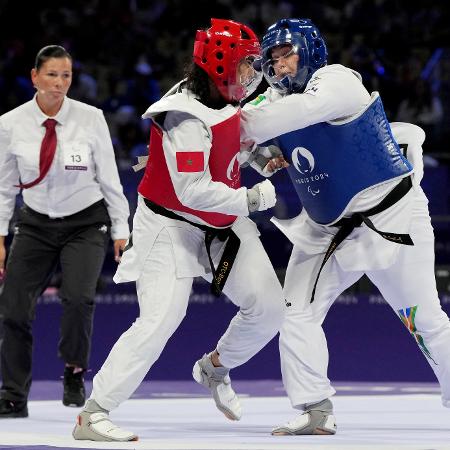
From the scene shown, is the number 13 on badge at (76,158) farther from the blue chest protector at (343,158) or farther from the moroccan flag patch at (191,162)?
the moroccan flag patch at (191,162)

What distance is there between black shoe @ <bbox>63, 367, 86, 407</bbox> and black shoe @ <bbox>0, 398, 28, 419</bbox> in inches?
20.4

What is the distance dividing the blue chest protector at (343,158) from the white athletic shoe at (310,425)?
93 centimetres

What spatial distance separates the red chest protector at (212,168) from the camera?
4.75 meters

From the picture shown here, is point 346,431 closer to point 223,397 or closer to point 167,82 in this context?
point 223,397

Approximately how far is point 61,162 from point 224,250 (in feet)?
5.75

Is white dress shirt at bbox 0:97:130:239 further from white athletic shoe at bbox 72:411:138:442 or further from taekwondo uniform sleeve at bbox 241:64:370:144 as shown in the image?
white athletic shoe at bbox 72:411:138:442

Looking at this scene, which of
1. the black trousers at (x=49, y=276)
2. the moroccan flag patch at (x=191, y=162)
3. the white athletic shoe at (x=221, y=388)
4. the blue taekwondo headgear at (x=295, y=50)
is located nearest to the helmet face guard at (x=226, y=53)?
the blue taekwondo headgear at (x=295, y=50)

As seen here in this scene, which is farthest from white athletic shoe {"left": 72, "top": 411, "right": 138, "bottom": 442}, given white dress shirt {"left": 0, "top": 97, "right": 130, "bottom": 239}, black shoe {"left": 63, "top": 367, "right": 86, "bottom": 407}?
white dress shirt {"left": 0, "top": 97, "right": 130, "bottom": 239}

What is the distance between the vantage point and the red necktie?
20.7 feet

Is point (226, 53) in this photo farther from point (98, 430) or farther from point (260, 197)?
point (98, 430)

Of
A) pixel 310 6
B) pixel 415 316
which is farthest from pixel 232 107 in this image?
pixel 310 6

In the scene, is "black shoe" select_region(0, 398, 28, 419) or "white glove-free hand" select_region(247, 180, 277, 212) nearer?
"white glove-free hand" select_region(247, 180, 277, 212)

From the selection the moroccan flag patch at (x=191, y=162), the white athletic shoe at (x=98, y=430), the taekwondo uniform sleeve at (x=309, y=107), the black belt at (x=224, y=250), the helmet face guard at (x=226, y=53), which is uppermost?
the helmet face guard at (x=226, y=53)

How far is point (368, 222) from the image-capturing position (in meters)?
5.09
